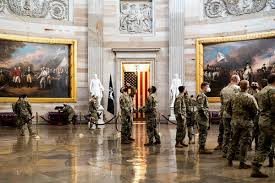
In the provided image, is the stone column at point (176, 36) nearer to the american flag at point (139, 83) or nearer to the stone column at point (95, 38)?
the american flag at point (139, 83)

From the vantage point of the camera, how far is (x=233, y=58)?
23.7 metres

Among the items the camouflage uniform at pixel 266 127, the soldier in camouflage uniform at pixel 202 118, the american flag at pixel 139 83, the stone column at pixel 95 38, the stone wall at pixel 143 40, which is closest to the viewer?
the camouflage uniform at pixel 266 127

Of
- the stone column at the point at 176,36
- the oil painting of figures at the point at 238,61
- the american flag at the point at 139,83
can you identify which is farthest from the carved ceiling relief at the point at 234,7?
the american flag at the point at 139,83

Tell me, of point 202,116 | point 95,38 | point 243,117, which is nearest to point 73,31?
point 95,38

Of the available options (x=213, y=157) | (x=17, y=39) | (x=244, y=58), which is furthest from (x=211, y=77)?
(x=213, y=157)

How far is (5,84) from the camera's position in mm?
23203

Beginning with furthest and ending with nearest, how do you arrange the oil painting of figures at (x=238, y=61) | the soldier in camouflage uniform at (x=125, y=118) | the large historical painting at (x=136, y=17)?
the large historical painting at (x=136, y=17), the oil painting of figures at (x=238, y=61), the soldier in camouflage uniform at (x=125, y=118)

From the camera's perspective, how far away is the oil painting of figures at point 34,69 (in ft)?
76.5

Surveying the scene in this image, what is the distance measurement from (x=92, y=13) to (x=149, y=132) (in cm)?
1415

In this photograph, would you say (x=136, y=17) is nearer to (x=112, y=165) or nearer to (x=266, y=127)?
(x=112, y=165)

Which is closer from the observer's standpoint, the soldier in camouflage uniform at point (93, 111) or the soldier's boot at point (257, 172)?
the soldier's boot at point (257, 172)

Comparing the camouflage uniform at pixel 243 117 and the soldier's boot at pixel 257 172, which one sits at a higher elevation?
the camouflage uniform at pixel 243 117

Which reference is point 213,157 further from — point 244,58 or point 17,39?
point 17,39

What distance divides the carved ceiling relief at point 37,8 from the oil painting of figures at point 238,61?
30.2 feet
